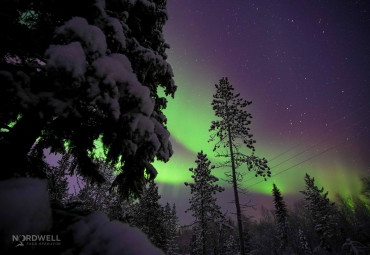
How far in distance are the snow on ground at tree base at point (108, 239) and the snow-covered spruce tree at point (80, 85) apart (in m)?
1.27

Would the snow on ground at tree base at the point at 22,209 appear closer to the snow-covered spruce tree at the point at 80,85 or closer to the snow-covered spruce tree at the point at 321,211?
the snow-covered spruce tree at the point at 80,85

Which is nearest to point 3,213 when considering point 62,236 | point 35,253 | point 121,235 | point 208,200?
point 35,253

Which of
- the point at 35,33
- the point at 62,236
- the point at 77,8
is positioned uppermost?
the point at 77,8

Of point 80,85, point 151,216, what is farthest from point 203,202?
point 80,85

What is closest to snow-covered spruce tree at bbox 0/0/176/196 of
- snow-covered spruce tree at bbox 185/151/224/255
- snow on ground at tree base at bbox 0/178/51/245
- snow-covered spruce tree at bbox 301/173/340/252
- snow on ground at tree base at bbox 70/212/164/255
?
snow on ground at tree base at bbox 0/178/51/245

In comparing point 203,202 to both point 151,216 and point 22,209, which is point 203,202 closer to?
point 151,216

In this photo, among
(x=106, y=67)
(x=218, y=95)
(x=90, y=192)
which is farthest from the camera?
(x=90, y=192)

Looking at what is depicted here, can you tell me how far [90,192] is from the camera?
25.8 meters

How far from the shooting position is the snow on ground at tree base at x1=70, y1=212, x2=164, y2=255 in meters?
1.27

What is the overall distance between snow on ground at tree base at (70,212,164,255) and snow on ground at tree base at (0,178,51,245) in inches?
8.9

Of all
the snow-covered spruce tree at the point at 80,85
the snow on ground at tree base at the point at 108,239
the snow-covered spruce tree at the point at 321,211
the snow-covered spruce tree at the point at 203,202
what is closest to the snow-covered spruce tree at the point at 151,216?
the snow-covered spruce tree at the point at 203,202

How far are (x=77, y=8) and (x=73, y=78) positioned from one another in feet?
5.40

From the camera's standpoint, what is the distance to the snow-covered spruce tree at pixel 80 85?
7.53 feet

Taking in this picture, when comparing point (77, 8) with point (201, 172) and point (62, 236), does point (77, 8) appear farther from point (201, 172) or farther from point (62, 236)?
point (201, 172)
